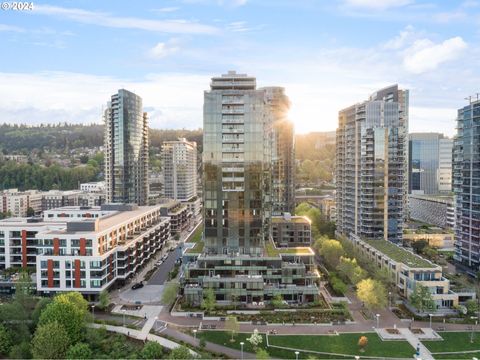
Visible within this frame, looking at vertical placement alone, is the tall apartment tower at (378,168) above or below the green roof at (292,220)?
above

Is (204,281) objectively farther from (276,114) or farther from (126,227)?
(276,114)

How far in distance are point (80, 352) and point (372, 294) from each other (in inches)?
1200

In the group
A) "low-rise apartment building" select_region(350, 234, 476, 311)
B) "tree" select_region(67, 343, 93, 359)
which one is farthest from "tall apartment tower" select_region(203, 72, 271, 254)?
"tree" select_region(67, 343, 93, 359)

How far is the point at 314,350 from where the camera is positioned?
41281 millimetres

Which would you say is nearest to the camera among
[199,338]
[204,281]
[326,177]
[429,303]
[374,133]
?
[199,338]

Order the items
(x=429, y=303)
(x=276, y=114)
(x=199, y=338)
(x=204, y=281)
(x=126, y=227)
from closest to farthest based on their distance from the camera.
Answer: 1. (x=199, y=338)
2. (x=429, y=303)
3. (x=204, y=281)
4. (x=126, y=227)
5. (x=276, y=114)

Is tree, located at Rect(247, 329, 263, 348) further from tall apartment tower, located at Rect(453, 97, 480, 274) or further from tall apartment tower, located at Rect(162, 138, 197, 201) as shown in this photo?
tall apartment tower, located at Rect(162, 138, 197, 201)

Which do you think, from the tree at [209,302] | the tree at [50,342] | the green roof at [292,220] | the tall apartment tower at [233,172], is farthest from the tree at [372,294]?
the tree at [50,342]

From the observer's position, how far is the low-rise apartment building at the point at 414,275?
172 ft

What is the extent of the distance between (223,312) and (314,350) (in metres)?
13.4

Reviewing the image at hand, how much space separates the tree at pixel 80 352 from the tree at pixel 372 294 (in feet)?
95.2

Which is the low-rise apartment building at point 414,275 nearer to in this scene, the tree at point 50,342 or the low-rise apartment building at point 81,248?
the low-rise apartment building at point 81,248

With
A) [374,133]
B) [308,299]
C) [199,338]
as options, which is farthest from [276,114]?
[199,338]

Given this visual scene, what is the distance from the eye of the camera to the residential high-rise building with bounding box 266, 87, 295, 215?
101 meters
